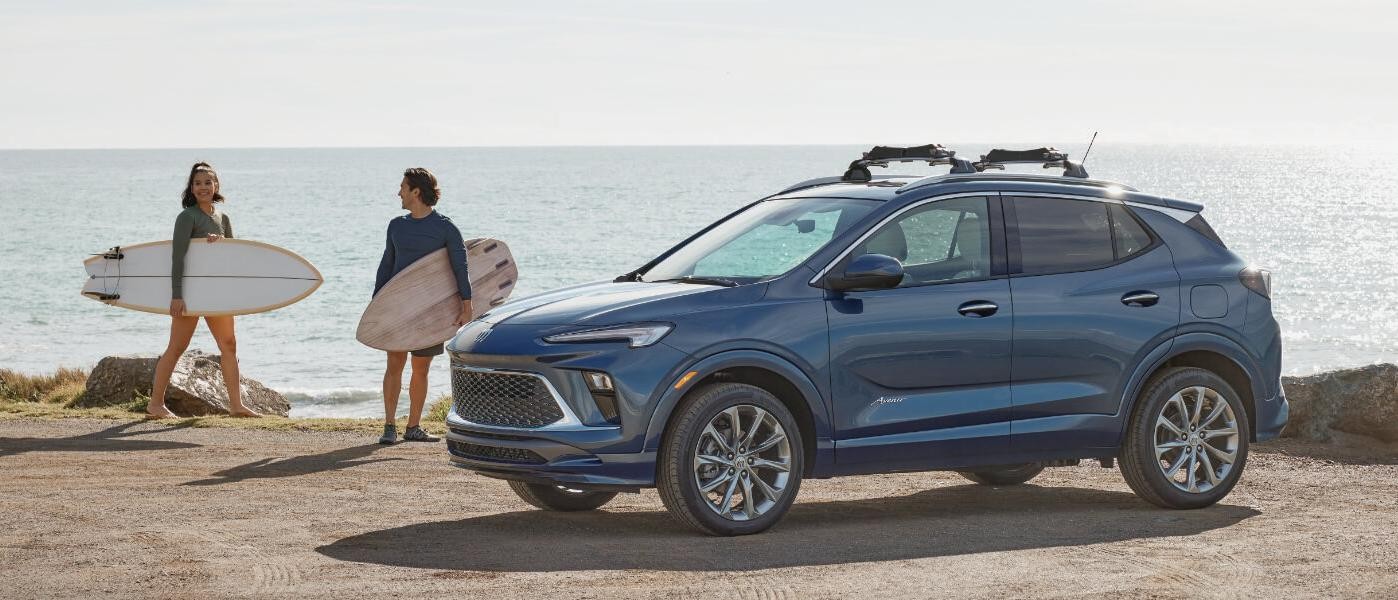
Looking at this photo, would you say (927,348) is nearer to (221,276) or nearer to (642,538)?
(642,538)

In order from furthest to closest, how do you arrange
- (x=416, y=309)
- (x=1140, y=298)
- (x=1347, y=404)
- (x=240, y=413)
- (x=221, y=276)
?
1. (x=240, y=413)
2. (x=221, y=276)
3. (x=416, y=309)
4. (x=1347, y=404)
5. (x=1140, y=298)

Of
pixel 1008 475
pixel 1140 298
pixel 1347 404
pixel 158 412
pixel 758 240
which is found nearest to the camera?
pixel 1140 298

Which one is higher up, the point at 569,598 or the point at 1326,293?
the point at 569,598

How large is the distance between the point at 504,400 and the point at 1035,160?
358 centimetres

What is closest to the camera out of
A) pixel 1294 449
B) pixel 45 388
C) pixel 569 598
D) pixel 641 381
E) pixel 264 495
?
pixel 569 598

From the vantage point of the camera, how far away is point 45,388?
18234 mm

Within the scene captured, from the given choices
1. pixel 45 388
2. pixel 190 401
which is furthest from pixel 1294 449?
pixel 45 388

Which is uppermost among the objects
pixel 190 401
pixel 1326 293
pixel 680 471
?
pixel 680 471

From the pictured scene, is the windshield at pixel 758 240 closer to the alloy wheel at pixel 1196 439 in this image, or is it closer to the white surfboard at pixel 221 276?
the alloy wheel at pixel 1196 439

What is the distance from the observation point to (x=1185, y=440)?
9.57 m

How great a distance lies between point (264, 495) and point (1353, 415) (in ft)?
25.1

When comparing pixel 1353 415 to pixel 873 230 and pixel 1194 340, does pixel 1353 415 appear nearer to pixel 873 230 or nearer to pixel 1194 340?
pixel 1194 340

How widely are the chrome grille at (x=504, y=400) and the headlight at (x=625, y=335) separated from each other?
0.83 feet

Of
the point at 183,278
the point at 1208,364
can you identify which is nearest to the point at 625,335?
the point at 1208,364
